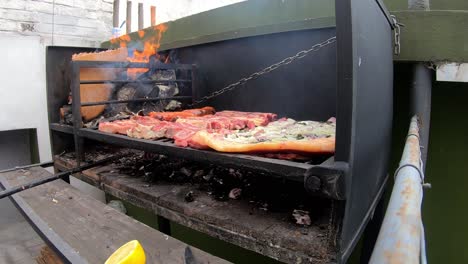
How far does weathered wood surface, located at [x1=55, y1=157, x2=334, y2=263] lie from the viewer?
170 centimetres

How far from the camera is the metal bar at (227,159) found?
1.68 metres

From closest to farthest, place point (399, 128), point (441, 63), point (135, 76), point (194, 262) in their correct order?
point (194, 262), point (441, 63), point (399, 128), point (135, 76)

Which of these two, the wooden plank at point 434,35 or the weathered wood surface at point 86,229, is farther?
the wooden plank at point 434,35

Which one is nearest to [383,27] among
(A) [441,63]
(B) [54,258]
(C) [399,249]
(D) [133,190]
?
(A) [441,63]

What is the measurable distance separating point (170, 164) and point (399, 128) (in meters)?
2.43

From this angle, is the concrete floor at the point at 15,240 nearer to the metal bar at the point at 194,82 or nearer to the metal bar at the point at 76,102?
the metal bar at the point at 76,102

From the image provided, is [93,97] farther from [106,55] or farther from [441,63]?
[441,63]

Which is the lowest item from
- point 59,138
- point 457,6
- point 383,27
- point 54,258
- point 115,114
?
point 54,258

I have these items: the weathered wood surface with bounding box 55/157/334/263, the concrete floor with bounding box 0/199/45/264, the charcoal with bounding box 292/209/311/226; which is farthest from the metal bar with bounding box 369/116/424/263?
the concrete floor with bounding box 0/199/45/264

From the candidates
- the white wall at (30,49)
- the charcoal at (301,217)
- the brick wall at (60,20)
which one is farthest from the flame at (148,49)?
the charcoal at (301,217)

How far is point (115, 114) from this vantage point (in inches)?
160

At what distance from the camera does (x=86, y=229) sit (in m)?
2.15

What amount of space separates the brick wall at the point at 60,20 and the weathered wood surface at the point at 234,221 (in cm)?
424

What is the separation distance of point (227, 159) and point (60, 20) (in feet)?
18.5
